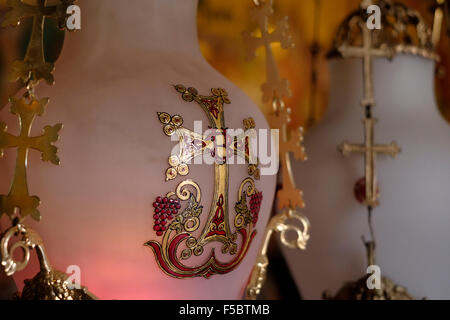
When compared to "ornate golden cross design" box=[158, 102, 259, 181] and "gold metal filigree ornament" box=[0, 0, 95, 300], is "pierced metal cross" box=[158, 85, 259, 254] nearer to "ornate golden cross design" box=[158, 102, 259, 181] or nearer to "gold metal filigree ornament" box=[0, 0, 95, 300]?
"ornate golden cross design" box=[158, 102, 259, 181]

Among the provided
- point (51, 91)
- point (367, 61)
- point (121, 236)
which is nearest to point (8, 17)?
point (51, 91)

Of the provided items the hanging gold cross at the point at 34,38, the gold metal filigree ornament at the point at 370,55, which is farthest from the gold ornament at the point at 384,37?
the hanging gold cross at the point at 34,38

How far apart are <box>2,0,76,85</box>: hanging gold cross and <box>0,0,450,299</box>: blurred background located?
42 cm

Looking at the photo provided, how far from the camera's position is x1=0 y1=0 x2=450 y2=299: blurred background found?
94 centimetres

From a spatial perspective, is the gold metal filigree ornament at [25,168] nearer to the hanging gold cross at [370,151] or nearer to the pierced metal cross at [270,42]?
the pierced metal cross at [270,42]

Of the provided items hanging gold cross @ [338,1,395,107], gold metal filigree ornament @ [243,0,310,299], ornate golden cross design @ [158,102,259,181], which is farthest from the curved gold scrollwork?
hanging gold cross @ [338,1,395,107]

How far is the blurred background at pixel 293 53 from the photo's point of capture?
0.94 m

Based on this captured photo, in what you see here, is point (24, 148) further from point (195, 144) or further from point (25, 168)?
point (195, 144)

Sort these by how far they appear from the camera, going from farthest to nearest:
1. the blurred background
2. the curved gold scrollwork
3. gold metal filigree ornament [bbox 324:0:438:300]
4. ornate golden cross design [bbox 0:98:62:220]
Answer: the blurred background < gold metal filigree ornament [bbox 324:0:438:300] < the curved gold scrollwork < ornate golden cross design [bbox 0:98:62:220]

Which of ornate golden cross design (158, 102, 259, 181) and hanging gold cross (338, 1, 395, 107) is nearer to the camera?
ornate golden cross design (158, 102, 259, 181)

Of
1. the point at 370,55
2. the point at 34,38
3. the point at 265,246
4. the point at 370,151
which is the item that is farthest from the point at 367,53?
the point at 34,38
